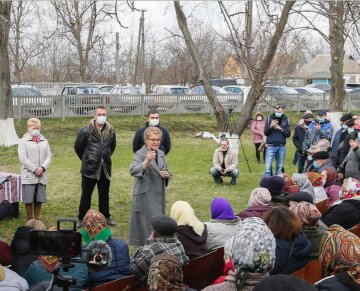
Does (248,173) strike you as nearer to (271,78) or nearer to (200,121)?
(271,78)

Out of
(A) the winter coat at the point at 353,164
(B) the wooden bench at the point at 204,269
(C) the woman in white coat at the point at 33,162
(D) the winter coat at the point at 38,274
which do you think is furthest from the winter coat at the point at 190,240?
(A) the winter coat at the point at 353,164

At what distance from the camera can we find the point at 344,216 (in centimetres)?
559

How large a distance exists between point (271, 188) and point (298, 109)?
69.0ft

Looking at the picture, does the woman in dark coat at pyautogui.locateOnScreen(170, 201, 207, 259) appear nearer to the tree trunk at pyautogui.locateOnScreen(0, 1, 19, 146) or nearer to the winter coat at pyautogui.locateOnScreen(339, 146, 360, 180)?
the winter coat at pyautogui.locateOnScreen(339, 146, 360, 180)

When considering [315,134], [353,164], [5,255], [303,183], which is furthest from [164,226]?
[315,134]

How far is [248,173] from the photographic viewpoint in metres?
12.4

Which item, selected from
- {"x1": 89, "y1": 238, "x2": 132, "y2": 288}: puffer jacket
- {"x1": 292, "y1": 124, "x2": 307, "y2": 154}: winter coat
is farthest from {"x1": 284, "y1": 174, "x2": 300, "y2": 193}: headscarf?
{"x1": 292, "y1": 124, "x2": 307, "y2": 154}: winter coat

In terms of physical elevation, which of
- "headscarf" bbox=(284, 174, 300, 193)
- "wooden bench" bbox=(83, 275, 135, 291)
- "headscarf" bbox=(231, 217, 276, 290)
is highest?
"headscarf" bbox=(231, 217, 276, 290)

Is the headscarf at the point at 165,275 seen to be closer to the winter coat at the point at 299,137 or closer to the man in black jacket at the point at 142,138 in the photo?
the man in black jacket at the point at 142,138

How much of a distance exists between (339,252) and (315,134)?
27.4 ft

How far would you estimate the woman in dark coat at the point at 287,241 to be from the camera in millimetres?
4090

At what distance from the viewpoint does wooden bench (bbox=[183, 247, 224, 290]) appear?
4.35 meters

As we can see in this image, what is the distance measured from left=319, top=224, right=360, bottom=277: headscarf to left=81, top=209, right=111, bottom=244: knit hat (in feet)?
5.29

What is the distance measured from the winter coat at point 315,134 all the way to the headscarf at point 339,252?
815 centimetres
